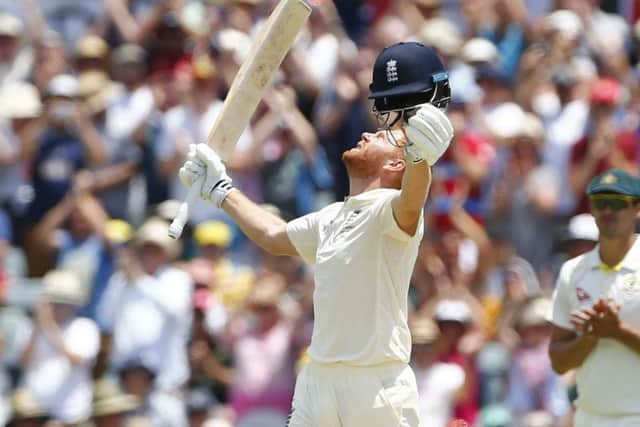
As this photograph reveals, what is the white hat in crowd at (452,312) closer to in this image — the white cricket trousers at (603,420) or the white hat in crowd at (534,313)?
the white hat in crowd at (534,313)

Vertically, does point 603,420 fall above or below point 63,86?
below

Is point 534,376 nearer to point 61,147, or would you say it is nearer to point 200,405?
point 200,405

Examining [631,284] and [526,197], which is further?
[526,197]

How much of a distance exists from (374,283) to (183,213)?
0.92 meters

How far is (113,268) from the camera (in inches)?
439

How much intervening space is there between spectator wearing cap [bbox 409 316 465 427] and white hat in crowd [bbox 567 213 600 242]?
43.4 inches

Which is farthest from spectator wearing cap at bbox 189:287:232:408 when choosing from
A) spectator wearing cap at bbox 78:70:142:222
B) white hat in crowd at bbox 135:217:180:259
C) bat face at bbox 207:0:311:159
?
bat face at bbox 207:0:311:159

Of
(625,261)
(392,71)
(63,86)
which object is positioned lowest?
(625,261)

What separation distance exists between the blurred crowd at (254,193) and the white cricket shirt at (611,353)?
67.8 inches

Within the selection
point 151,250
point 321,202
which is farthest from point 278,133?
point 151,250

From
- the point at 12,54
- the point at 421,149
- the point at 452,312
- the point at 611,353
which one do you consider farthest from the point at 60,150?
the point at 421,149

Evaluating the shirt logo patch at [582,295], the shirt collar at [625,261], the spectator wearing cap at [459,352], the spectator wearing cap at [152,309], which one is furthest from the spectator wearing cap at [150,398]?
the shirt collar at [625,261]

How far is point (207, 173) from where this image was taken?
7.14 m

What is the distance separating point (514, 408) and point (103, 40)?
4396 millimetres
